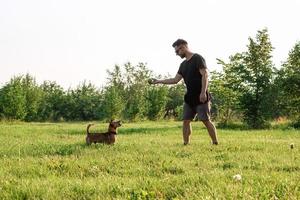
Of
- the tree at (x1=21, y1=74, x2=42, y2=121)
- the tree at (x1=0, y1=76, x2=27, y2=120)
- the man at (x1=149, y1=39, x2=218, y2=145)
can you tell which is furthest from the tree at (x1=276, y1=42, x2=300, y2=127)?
the tree at (x1=21, y1=74, x2=42, y2=121)

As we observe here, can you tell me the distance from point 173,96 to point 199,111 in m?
43.6

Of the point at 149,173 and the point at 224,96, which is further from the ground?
the point at 224,96

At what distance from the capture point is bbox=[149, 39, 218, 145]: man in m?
8.82

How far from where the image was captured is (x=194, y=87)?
898 centimetres

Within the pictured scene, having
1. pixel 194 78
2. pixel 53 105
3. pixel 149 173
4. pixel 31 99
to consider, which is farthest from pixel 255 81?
pixel 53 105

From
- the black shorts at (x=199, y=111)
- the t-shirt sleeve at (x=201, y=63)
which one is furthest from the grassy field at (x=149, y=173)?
the t-shirt sleeve at (x=201, y=63)

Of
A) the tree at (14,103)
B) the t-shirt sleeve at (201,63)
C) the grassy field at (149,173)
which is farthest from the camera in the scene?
the tree at (14,103)

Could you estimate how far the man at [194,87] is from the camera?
8.82 m

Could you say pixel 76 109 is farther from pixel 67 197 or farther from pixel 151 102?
pixel 67 197

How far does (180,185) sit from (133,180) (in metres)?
0.65

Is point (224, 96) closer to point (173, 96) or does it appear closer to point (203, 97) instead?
point (203, 97)

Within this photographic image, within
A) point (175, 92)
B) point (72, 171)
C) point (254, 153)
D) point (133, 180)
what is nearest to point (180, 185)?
point (133, 180)

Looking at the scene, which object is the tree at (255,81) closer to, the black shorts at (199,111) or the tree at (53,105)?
the black shorts at (199,111)

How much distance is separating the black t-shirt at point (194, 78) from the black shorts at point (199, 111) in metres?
0.11
